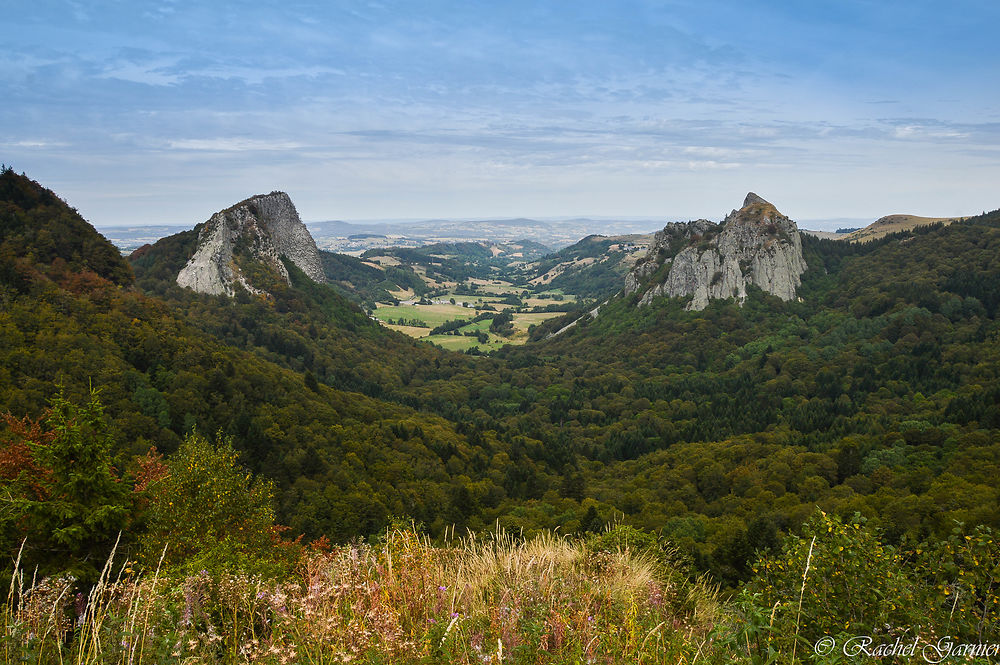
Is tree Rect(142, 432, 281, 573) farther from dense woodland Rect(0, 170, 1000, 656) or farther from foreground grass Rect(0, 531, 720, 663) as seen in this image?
foreground grass Rect(0, 531, 720, 663)

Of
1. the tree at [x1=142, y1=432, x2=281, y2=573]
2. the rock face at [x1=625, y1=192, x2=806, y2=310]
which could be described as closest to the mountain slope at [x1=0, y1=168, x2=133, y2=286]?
the tree at [x1=142, y1=432, x2=281, y2=573]

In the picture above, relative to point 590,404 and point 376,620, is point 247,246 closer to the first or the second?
point 590,404

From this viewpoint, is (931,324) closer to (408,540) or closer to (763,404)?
(763,404)

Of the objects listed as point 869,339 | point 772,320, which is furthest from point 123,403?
point 772,320

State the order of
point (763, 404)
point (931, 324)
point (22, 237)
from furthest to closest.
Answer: point (931, 324), point (763, 404), point (22, 237)

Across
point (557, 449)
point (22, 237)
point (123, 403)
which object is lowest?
point (557, 449)

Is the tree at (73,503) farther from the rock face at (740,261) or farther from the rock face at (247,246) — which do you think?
the rock face at (740,261)
